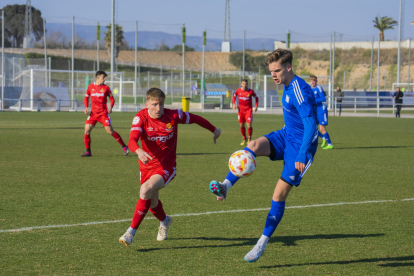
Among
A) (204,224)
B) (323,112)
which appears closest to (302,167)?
(204,224)

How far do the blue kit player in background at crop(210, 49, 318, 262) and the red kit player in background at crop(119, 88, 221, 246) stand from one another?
2.46 ft

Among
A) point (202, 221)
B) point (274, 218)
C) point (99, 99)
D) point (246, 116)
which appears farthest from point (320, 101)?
point (274, 218)

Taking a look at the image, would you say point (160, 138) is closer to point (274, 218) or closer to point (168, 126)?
point (168, 126)

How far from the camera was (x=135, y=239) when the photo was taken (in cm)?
547

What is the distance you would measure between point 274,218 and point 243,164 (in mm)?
615

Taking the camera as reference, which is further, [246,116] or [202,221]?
[246,116]

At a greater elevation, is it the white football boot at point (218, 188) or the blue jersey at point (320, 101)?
the blue jersey at point (320, 101)

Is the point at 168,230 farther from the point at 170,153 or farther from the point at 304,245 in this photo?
the point at 304,245

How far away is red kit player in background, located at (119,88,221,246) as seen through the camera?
5129 millimetres

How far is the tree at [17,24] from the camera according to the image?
4044 inches

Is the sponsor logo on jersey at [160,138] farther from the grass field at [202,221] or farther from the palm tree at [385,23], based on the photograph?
the palm tree at [385,23]

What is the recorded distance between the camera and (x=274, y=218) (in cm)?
480

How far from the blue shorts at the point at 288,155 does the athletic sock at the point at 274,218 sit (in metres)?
0.26

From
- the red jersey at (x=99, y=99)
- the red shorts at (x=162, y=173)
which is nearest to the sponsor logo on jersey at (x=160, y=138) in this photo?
the red shorts at (x=162, y=173)
